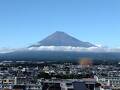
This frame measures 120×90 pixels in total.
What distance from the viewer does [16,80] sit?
40.0m

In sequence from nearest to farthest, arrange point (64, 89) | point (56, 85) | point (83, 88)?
1. point (83, 88)
2. point (64, 89)
3. point (56, 85)

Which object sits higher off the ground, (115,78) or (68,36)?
(68,36)

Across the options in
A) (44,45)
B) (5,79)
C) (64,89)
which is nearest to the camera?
(64,89)

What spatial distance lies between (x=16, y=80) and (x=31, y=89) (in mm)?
7994

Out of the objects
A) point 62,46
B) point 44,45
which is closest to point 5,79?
point 44,45

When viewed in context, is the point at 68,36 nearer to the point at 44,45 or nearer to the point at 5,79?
the point at 44,45

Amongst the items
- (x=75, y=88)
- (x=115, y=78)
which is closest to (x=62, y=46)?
(x=115, y=78)

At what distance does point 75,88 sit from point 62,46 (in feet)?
496

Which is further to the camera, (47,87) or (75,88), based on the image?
(47,87)

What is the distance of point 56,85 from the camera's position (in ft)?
108

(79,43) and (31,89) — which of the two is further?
(79,43)

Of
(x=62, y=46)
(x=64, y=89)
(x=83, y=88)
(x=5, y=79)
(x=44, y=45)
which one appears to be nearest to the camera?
(x=83, y=88)

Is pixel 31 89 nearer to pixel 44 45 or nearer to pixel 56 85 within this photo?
pixel 56 85

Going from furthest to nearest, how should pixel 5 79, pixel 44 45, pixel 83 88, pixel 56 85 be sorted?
pixel 44 45 → pixel 5 79 → pixel 56 85 → pixel 83 88
